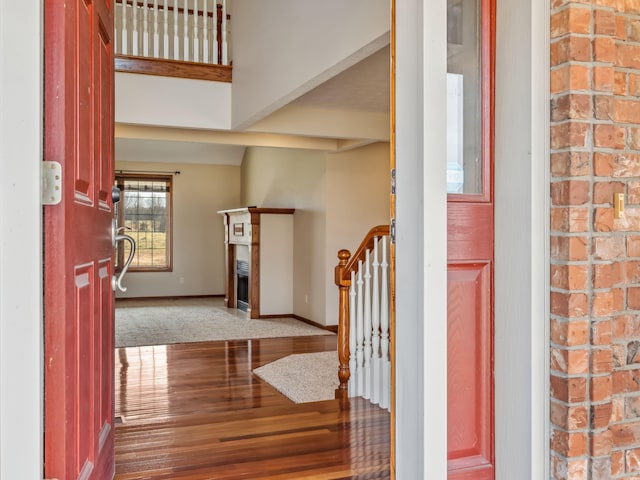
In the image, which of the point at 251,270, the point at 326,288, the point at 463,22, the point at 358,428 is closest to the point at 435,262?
the point at 463,22

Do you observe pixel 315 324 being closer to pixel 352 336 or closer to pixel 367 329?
pixel 352 336

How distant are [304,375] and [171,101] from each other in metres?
2.88

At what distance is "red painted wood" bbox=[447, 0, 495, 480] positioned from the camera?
5.90 ft

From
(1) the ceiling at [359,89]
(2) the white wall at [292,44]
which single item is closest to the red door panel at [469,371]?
(2) the white wall at [292,44]

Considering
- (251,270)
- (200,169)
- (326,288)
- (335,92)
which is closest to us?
(335,92)

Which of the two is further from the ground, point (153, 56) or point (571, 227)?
point (153, 56)

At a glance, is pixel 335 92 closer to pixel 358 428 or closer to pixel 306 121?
pixel 306 121

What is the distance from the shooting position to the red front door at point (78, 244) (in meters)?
1.20

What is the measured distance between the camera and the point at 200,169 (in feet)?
34.4

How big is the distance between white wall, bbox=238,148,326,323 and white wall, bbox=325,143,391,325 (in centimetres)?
11

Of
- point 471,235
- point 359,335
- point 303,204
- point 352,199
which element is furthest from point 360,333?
point 303,204

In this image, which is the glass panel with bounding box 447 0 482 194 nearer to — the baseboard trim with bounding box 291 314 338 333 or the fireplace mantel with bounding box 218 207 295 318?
the baseboard trim with bounding box 291 314 338 333

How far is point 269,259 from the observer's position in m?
7.98

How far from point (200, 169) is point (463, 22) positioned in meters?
9.10
